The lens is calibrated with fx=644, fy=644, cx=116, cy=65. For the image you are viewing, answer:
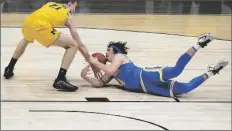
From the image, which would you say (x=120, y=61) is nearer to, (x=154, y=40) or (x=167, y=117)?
(x=167, y=117)

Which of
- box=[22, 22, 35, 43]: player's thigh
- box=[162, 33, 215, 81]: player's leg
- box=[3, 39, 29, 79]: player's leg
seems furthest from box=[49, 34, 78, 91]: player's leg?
box=[162, 33, 215, 81]: player's leg

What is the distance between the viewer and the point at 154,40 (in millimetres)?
10375

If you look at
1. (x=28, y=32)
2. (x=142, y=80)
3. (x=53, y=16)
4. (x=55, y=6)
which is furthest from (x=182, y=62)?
(x=28, y=32)

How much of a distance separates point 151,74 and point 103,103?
23.6 inches

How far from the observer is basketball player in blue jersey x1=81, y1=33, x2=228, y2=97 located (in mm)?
6473

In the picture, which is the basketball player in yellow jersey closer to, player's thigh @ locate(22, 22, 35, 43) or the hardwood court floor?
player's thigh @ locate(22, 22, 35, 43)

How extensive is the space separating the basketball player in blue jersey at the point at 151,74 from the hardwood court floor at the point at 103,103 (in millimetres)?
96

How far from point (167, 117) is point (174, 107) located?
1.23 ft

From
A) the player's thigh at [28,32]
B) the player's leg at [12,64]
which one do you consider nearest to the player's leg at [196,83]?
the player's thigh at [28,32]

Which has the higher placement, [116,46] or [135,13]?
[116,46]

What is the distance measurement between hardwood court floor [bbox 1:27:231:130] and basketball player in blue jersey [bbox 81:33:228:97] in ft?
0.32

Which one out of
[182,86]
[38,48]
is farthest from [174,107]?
[38,48]

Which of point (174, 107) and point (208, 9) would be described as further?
point (208, 9)

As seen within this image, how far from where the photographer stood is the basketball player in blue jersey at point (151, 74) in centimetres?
647
